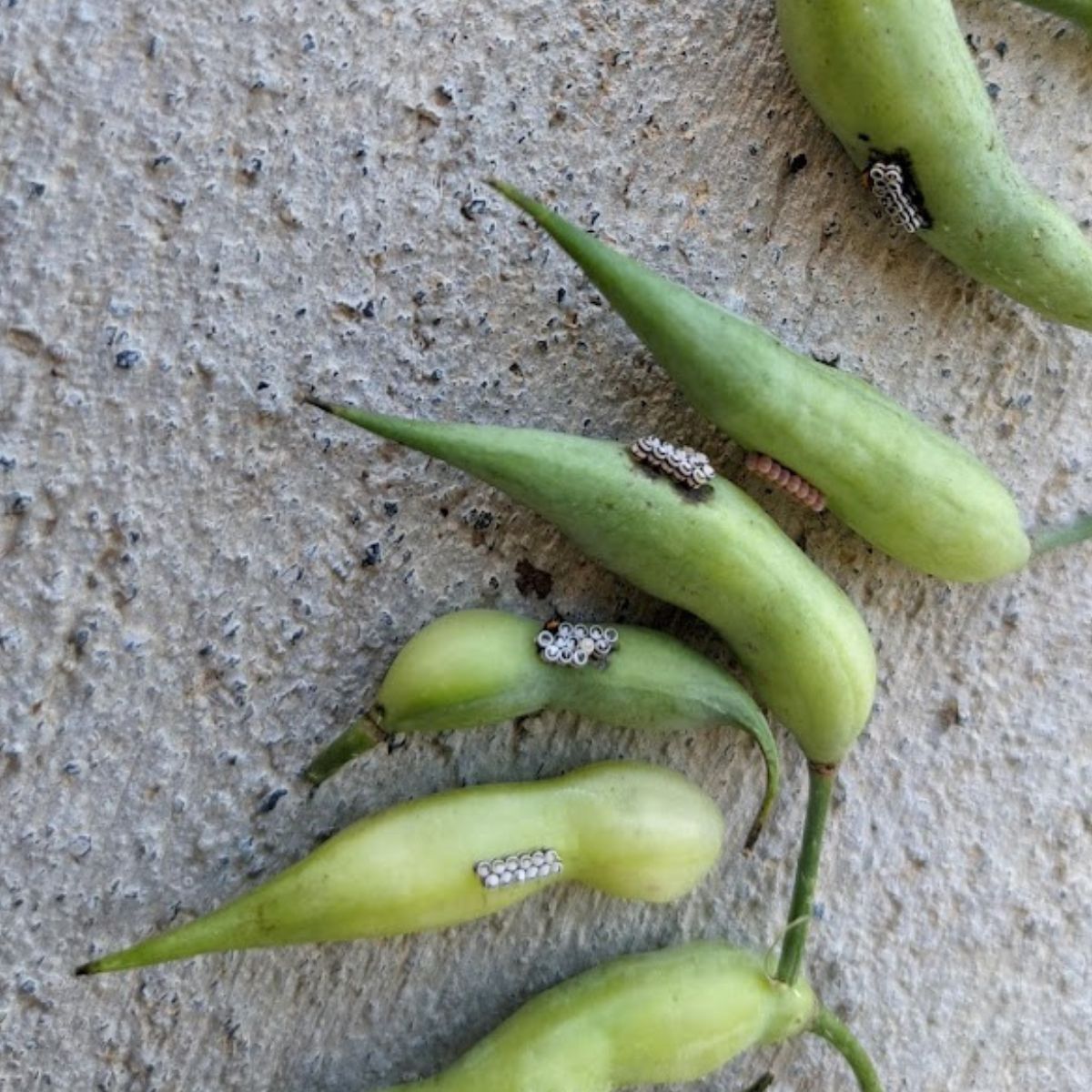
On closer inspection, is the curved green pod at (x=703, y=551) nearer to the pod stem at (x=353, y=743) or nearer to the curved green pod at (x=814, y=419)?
the curved green pod at (x=814, y=419)

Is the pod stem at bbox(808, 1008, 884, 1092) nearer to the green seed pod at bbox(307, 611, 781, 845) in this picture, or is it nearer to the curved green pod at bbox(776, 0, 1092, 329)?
the green seed pod at bbox(307, 611, 781, 845)

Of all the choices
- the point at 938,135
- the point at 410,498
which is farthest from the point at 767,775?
the point at 938,135

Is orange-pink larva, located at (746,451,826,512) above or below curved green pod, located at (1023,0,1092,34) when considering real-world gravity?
below

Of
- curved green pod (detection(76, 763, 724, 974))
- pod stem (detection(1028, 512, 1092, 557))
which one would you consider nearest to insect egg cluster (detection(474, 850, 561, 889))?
curved green pod (detection(76, 763, 724, 974))

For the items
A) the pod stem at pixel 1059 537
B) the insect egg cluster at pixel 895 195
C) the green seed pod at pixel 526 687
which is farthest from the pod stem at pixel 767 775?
the insect egg cluster at pixel 895 195

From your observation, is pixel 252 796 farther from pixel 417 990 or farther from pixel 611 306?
pixel 611 306

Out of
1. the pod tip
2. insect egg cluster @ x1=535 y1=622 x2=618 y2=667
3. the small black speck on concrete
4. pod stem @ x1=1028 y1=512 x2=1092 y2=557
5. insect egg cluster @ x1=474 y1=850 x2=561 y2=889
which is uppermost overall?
pod stem @ x1=1028 y1=512 x2=1092 y2=557

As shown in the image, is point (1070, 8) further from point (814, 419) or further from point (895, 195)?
point (814, 419)
